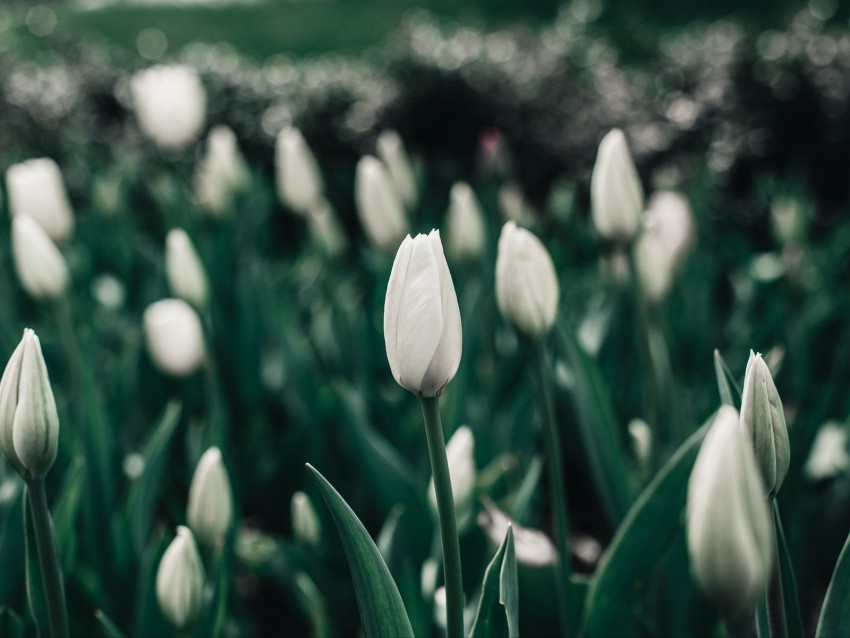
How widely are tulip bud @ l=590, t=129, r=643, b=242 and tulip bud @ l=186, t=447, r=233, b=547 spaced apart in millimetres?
712

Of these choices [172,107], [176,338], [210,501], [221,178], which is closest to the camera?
[210,501]

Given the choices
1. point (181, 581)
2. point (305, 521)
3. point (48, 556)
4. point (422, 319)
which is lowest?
point (305, 521)

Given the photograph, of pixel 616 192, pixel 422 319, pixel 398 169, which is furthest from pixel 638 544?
pixel 398 169

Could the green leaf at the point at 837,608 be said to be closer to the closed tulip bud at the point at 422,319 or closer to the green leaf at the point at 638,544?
the green leaf at the point at 638,544

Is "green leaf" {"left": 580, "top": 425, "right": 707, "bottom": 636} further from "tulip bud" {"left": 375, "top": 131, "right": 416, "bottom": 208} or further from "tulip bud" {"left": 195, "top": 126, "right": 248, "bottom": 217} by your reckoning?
"tulip bud" {"left": 195, "top": 126, "right": 248, "bottom": 217}

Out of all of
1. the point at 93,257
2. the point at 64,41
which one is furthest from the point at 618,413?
the point at 64,41

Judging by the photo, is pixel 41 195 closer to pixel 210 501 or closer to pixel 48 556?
pixel 210 501

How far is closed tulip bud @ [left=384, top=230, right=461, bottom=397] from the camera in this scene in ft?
2.66

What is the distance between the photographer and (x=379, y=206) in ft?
6.41

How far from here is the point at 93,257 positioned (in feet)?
9.18

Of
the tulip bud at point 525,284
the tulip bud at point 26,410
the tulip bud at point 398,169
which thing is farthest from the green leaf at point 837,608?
the tulip bud at point 398,169

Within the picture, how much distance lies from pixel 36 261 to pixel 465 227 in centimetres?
85

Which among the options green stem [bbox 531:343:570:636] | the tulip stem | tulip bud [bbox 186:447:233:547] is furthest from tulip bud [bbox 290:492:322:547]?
the tulip stem

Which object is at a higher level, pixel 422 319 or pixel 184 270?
pixel 422 319
